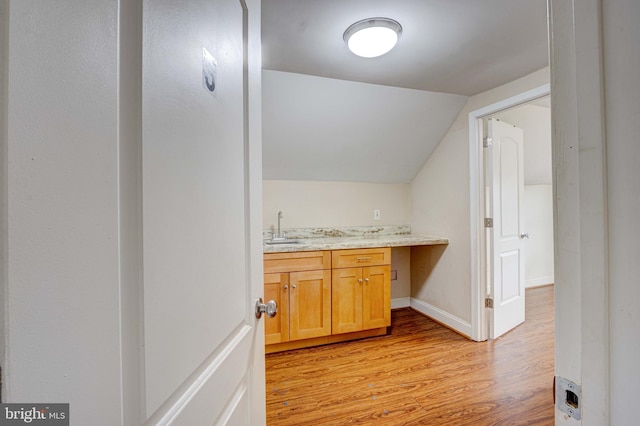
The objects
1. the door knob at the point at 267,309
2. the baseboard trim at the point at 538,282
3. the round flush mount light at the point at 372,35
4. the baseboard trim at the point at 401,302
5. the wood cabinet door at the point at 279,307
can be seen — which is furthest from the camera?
the baseboard trim at the point at 538,282

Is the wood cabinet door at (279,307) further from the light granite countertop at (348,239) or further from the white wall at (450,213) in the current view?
the white wall at (450,213)

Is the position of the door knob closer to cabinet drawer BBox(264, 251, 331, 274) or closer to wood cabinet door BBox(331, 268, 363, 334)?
cabinet drawer BBox(264, 251, 331, 274)

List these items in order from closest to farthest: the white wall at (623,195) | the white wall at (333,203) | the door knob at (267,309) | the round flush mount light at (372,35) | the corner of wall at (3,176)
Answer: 1. the corner of wall at (3,176)
2. the white wall at (623,195)
3. the door knob at (267,309)
4. the round flush mount light at (372,35)
5. the white wall at (333,203)

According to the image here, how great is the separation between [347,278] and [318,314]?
40 cm

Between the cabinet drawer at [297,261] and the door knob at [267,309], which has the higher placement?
the door knob at [267,309]

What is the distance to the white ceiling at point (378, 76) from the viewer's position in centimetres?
156

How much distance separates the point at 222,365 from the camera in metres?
0.65

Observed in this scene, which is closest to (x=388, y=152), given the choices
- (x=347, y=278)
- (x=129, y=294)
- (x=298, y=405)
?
(x=347, y=278)

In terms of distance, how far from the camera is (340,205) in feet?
10.7

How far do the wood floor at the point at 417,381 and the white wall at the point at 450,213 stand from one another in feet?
1.40

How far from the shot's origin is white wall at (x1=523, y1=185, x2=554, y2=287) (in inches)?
168

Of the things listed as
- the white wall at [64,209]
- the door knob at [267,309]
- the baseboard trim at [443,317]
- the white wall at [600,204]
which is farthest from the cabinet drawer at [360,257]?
the white wall at [64,209]

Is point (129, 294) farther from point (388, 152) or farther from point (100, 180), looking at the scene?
point (388, 152)

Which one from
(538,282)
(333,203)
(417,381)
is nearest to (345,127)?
(333,203)
